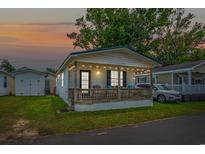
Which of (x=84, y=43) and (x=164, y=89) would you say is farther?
(x=84, y=43)

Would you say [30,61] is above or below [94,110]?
above

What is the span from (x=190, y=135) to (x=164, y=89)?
12.2m

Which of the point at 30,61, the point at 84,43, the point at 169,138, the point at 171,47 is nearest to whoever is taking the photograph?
the point at 169,138

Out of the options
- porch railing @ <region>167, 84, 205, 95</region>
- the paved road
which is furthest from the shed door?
the paved road

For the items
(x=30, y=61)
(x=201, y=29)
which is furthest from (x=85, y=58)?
(x=201, y=29)

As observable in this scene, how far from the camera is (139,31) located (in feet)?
112

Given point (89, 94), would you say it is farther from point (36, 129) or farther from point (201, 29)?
point (201, 29)

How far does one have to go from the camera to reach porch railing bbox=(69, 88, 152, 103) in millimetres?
13602

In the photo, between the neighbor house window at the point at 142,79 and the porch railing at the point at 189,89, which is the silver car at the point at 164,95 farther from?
the neighbor house window at the point at 142,79

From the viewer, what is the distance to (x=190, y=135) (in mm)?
8047

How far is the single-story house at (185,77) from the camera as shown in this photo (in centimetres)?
2269

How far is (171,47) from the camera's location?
4397cm

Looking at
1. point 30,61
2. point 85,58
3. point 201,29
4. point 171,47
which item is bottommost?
point 85,58
